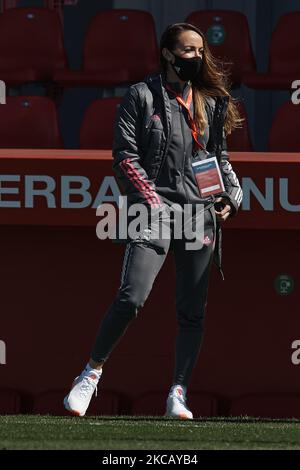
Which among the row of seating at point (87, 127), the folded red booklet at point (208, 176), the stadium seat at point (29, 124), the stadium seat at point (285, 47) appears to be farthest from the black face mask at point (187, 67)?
the stadium seat at point (285, 47)

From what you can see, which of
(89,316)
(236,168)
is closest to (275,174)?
(236,168)

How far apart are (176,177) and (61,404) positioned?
4.57 ft

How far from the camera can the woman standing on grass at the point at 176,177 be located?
5.37m

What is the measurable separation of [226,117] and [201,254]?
0.54m

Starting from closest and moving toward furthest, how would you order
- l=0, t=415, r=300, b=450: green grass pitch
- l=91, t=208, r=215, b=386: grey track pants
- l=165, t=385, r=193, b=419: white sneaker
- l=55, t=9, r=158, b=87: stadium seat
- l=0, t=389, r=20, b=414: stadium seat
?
1. l=0, t=415, r=300, b=450: green grass pitch
2. l=91, t=208, r=215, b=386: grey track pants
3. l=165, t=385, r=193, b=419: white sneaker
4. l=0, t=389, r=20, b=414: stadium seat
5. l=55, t=9, r=158, b=87: stadium seat

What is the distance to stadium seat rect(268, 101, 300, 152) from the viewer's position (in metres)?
7.01

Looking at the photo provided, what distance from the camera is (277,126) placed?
23.0ft

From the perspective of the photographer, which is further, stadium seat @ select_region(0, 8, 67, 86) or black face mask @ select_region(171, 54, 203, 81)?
stadium seat @ select_region(0, 8, 67, 86)

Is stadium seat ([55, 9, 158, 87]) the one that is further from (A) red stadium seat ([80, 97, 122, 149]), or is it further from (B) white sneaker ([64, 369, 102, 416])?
(B) white sneaker ([64, 369, 102, 416])

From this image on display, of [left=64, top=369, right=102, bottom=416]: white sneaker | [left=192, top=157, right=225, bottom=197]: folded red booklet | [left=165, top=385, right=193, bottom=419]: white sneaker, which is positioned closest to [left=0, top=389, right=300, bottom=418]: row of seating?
[left=165, top=385, right=193, bottom=419]: white sneaker

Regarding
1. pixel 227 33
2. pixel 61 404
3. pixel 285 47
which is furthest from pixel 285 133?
pixel 61 404

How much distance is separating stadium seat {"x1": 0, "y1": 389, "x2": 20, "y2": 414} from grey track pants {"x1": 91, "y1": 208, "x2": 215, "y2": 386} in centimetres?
93

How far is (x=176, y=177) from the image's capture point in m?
5.44
